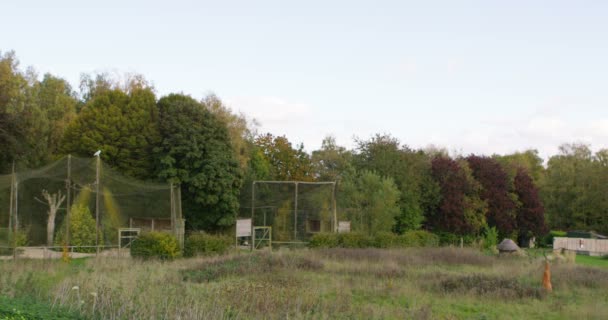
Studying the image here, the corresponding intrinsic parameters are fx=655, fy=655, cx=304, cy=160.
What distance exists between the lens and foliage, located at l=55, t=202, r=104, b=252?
21500mm

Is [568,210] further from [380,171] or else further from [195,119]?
[195,119]

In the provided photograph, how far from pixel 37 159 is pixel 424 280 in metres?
22.8

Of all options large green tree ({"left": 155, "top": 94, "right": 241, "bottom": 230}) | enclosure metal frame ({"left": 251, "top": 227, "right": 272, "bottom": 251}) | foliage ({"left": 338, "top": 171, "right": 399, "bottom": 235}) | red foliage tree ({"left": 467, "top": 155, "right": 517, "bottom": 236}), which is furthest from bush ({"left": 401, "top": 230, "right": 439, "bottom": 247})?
red foliage tree ({"left": 467, "top": 155, "right": 517, "bottom": 236})

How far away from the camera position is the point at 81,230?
2159 centimetres

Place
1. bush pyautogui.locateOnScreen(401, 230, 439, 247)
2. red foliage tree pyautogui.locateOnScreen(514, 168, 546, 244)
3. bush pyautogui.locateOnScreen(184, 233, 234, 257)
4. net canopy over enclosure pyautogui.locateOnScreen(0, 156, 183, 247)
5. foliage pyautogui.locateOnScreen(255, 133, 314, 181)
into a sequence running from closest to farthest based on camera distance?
net canopy over enclosure pyautogui.locateOnScreen(0, 156, 183, 247)
bush pyautogui.locateOnScreen(184, 233, 234, 257)
bush pyautogui.locateOnScreen(401, 230, 439, 247)
red foliage tree pyautogui.locateOnScreen(514, 168, 546, 244)
foliage pyautogui.locateOnScreen(255, 133, 314, 181)

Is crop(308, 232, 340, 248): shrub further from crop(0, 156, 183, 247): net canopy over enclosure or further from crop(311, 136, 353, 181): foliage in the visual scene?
crop(311, 136, 353, 181): foliage

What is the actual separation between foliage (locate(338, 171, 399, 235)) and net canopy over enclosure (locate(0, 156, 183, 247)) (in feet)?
26.2

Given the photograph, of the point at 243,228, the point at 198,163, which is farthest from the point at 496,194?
the point at 243,228

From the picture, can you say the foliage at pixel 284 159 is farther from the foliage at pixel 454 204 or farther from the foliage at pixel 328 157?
the foliage at pixel 454 204

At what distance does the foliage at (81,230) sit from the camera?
70.5 feet

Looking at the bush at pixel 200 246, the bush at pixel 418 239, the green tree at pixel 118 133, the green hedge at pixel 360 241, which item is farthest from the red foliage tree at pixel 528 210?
the bush at pixel 200 246

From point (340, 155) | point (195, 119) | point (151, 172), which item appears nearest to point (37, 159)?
point (151, 172)

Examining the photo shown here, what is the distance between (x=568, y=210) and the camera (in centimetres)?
4812

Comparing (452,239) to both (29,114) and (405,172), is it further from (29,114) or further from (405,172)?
(29,114)
